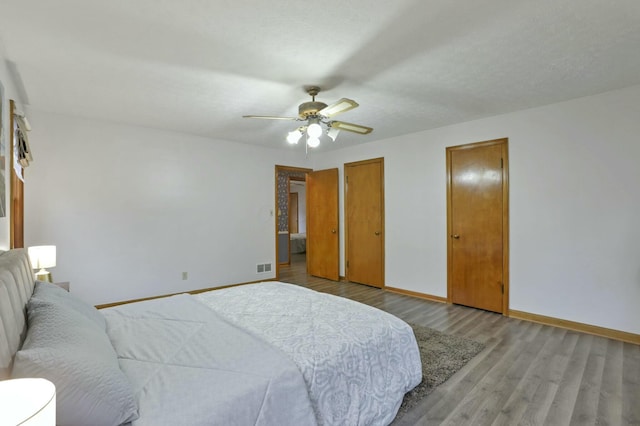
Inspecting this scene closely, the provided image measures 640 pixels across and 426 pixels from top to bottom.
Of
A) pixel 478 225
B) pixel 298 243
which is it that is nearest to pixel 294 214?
pixel 298 243

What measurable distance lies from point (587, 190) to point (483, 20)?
2.36 meters

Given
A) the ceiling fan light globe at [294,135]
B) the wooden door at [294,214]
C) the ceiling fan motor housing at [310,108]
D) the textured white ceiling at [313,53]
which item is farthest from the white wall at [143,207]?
the wooden door at [294,214]

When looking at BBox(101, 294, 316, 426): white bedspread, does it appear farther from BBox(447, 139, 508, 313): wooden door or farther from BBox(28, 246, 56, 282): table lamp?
BBox(447, 139, 508, 313): wooden door

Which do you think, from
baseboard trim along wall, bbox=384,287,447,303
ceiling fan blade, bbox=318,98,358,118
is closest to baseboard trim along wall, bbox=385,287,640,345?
baseboard trim along wall, bbox=384,287,447,303

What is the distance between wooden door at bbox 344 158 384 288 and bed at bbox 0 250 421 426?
2.83m

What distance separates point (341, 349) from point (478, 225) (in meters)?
3.03

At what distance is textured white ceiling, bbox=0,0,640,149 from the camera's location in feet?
5.84

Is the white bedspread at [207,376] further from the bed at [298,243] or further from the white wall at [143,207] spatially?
the bed at [298,243]

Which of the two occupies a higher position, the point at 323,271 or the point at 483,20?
the point at 483,20

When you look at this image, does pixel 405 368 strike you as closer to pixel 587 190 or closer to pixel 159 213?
pixel 587 190

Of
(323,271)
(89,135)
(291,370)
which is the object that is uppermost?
(89,135)

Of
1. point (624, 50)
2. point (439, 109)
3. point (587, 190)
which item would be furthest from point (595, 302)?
point (439, 109)

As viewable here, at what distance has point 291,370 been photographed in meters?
1.38

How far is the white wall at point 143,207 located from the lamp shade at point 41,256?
0.95 m
